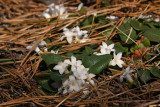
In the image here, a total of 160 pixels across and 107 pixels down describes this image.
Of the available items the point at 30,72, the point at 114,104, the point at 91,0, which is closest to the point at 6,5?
the point at 91,0

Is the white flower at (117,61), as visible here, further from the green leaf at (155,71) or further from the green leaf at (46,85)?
the green leaf at (46,85)

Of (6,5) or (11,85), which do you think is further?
(6,5)

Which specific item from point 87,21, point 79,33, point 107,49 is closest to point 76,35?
point 79,33

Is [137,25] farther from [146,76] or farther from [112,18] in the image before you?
[146,76]

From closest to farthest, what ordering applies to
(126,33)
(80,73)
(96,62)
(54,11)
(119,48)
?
(80,73) → (96,62) → (119,48) → (126,33) → (54,11)

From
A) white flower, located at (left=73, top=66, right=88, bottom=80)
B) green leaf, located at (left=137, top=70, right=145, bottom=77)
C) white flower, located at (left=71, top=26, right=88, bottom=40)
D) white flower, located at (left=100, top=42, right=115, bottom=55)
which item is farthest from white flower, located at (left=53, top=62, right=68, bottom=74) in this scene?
green leaf, located at (left=137, top=70, right=145, bottom=77)

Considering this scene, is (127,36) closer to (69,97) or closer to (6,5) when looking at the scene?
(69,97)

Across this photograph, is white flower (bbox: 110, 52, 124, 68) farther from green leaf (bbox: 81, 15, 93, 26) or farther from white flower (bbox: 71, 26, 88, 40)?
green leaf (bbox: 81, 15, 93, 26)
